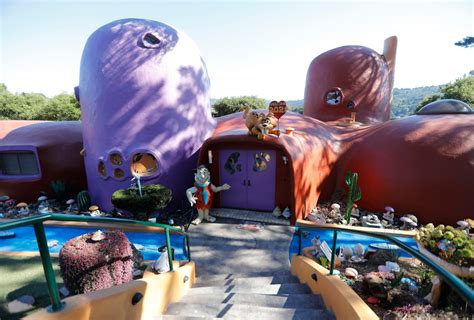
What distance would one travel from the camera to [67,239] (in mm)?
7469

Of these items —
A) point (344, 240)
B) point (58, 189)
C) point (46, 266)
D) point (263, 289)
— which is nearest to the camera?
point (46, 266)

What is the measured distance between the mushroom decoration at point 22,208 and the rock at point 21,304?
6847 mm

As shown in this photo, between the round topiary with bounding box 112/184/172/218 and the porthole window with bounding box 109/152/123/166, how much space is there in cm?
121

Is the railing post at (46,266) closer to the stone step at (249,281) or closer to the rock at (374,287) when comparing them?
the stone step at (249,281)

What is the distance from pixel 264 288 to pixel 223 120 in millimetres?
7402

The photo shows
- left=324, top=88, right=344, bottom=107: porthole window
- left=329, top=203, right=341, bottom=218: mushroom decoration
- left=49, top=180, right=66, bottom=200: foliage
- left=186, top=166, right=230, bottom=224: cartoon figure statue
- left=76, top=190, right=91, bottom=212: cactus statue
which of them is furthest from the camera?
left=324, top=88, right=344, bottom=107: porthole window

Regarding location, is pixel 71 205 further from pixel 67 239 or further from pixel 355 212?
pixel 355 212

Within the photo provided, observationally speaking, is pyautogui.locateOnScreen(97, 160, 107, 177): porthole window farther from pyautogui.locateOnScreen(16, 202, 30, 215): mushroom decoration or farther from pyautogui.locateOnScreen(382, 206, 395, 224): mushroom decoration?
pyautogui.locateOnScreen(382, 206, 395, 224): mushroom decoration

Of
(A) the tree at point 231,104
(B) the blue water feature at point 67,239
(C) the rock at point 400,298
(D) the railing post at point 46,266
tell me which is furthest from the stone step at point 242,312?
(A) the tree at point 231,104

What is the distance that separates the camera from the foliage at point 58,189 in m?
9.89

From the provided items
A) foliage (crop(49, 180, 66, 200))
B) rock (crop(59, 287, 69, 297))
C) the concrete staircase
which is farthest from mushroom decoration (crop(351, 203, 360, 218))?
foliage (crop(49, 180, 66, 200))

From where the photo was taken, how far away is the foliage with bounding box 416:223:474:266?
329 centimetres

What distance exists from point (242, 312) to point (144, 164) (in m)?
6.29

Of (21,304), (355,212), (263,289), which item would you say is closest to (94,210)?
(21,304)
